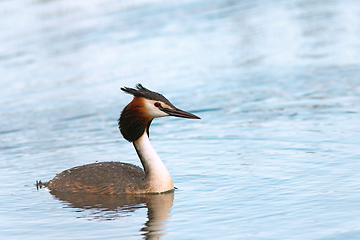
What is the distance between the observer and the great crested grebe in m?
9.63

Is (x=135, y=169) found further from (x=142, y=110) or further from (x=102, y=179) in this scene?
(x=142, y=110)

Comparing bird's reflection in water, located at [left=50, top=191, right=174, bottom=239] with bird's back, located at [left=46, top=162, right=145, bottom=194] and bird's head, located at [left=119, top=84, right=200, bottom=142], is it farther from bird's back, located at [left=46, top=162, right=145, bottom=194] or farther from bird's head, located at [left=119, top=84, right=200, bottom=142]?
A: bird's head, located at [left=119, top=84, right=200, bottom=142]

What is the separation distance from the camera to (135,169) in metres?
10.4

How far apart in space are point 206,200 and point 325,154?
9.60ft

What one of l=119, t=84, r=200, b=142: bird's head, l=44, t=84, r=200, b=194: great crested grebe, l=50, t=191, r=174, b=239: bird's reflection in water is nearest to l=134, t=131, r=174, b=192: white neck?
l=44, t=84, r=200, b=194: great crested grebe

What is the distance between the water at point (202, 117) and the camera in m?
8.54

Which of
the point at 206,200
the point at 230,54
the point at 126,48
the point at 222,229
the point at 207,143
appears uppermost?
the point at 126,48

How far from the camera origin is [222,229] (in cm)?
790

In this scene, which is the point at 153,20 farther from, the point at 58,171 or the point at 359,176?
the point at 359,176

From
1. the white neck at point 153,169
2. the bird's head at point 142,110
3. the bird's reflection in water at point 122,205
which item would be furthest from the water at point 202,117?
the bird's head at point 142,110

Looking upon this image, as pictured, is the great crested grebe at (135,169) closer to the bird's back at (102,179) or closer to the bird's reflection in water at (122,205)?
the bird's back at (102,179)

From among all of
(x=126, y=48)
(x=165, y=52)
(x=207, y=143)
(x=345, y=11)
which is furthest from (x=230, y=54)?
(x=207, y=143)

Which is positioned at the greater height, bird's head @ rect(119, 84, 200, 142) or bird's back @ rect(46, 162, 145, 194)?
bird's head @ rect(119, 84, 200, 142)

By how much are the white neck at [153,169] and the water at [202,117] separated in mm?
221
